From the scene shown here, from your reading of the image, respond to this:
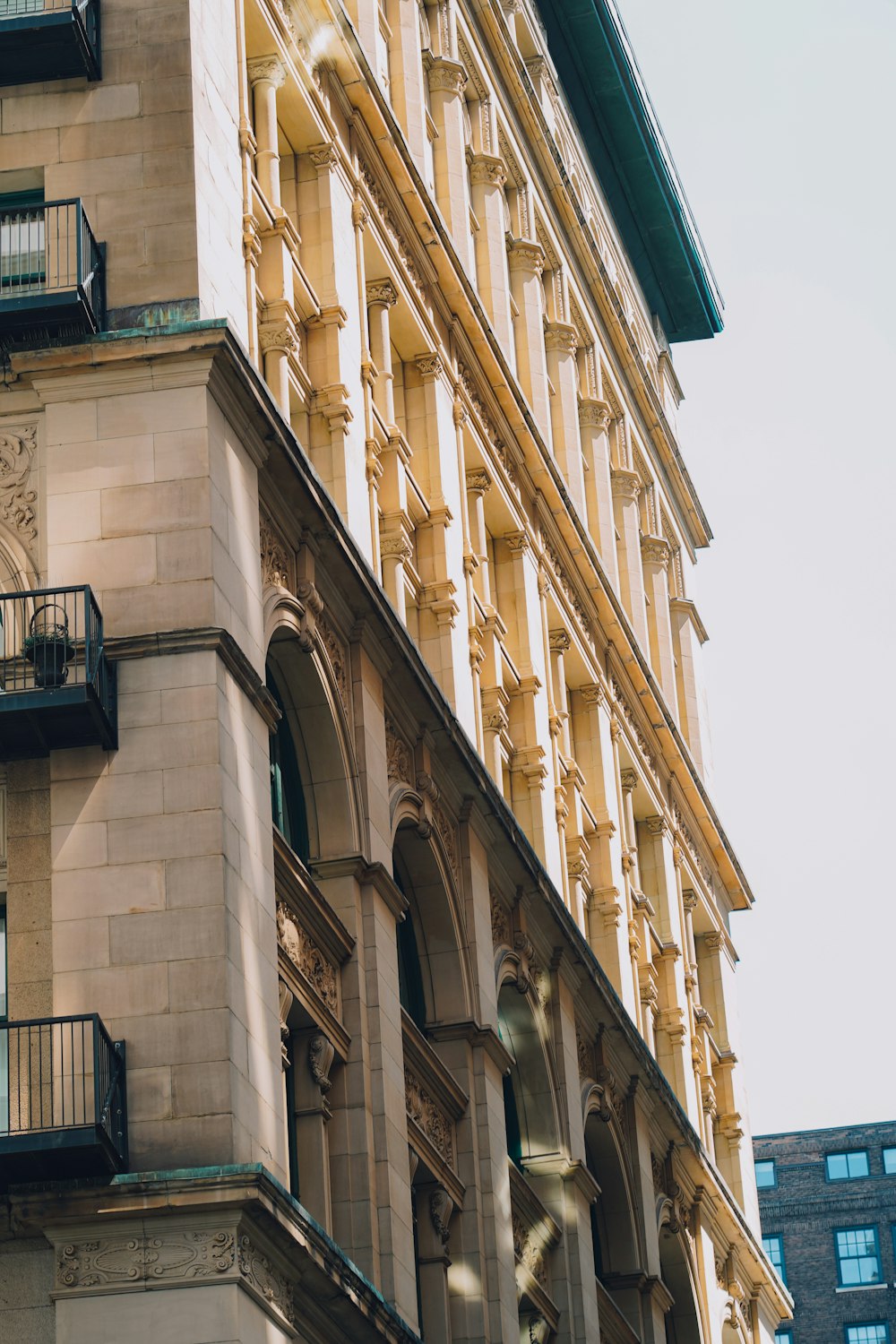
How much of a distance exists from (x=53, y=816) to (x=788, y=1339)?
79866mm

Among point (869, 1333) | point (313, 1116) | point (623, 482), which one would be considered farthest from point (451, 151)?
point (869, 1333)

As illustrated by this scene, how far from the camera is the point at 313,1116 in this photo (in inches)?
1289

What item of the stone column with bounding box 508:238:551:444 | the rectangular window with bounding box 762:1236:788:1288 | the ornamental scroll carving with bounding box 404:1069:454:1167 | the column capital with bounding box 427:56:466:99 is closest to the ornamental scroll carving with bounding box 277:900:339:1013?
the ornamental scroll carving with bounding box 404:1069:454:1167

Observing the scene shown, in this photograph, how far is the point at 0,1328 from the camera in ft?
86.9

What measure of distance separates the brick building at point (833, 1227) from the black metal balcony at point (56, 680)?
7767cm

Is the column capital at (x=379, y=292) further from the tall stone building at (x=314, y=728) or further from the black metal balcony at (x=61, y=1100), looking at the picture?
the black metal balcony at (x=61, y=1100)

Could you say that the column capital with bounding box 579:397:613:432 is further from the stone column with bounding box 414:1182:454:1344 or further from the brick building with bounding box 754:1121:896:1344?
the brick building with bounding box 754:1121:896:1344

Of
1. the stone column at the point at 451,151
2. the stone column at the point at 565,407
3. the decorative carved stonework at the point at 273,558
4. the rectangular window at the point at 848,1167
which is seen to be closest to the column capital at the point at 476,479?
the stone column at the point at 451,151

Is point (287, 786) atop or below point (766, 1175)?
below

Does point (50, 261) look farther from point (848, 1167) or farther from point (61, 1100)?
point (848, 1167)

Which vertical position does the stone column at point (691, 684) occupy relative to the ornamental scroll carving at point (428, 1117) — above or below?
above

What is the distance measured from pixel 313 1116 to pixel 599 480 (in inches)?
1186

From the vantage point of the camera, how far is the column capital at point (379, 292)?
42.7 metres

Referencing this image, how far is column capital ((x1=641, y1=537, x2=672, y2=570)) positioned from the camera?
2645 inches
